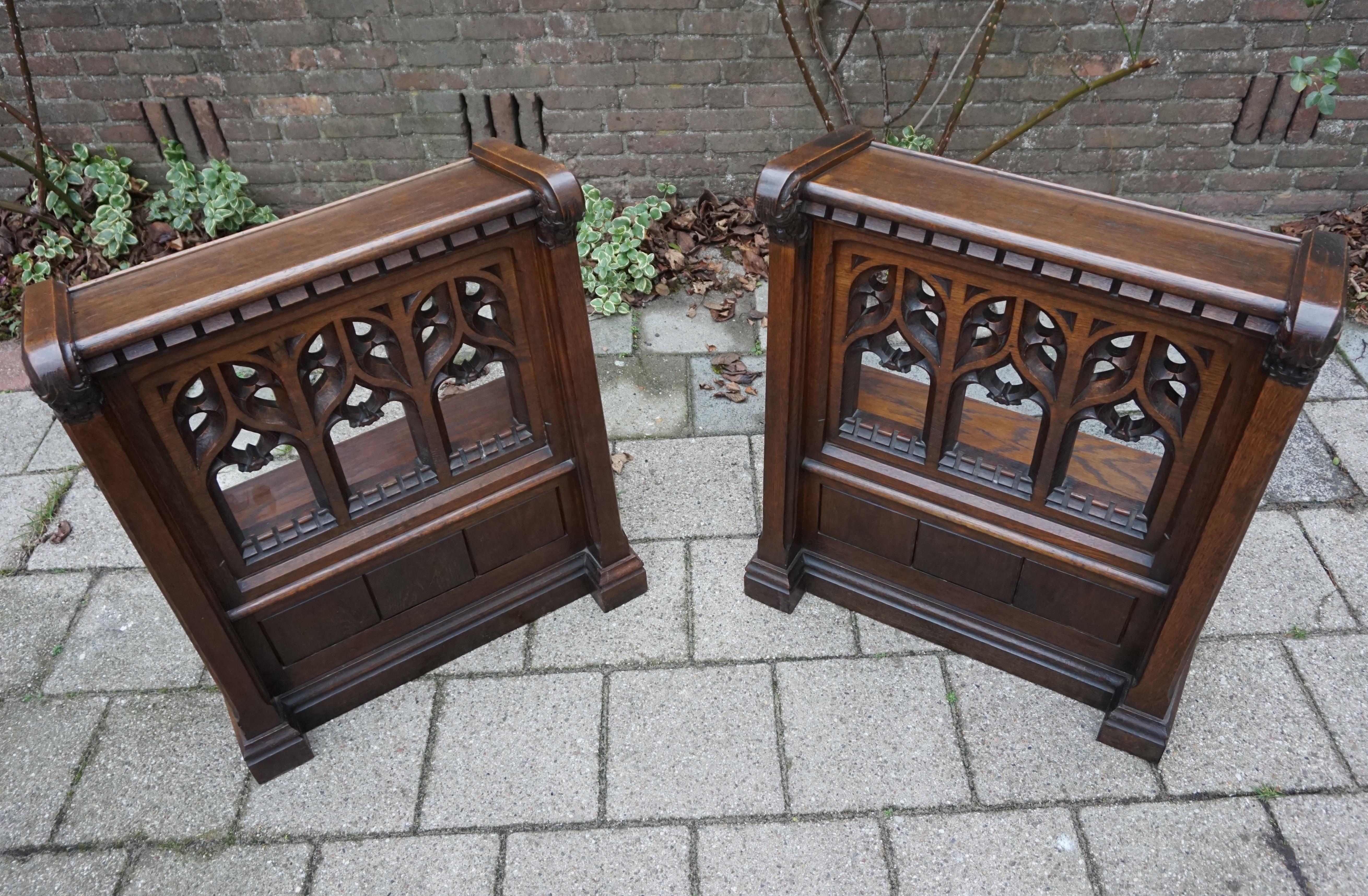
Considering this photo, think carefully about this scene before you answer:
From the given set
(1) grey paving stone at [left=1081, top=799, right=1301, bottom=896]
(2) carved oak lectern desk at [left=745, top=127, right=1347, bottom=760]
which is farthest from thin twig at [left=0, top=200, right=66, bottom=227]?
(1) grey paving stone at [left=1081, top=799, right=1301, bottom=896]

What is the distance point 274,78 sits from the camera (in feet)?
14.6

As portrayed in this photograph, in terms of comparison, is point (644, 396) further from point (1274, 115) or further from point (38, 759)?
point (1274, 115)

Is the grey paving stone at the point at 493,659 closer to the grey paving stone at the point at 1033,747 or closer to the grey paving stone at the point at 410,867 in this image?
the grey paving stone at the point at 410,867

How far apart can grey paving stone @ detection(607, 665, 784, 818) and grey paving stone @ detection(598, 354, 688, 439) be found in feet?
3.75

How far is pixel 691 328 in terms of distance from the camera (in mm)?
4297

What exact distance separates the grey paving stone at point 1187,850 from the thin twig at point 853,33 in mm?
3201

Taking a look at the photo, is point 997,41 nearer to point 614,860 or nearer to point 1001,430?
point 1001,430

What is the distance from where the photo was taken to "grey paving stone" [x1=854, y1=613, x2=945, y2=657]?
9.62 feet

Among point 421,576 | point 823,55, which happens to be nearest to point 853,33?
point 823,55

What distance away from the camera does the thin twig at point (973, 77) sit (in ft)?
12.8

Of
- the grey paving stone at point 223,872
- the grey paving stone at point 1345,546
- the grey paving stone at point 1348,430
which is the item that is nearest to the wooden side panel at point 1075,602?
the grey paving stone at point 1345,546

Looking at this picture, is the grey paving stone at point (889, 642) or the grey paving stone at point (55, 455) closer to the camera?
the grey paving stone at point (889, 642)

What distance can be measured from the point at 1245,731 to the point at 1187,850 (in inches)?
17.4

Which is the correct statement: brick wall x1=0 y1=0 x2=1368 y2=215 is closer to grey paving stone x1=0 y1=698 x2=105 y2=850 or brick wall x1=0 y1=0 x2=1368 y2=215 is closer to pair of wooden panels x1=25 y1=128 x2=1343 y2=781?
pair of wooden panels x1=25 y1=128 x2=1343 y2=781
